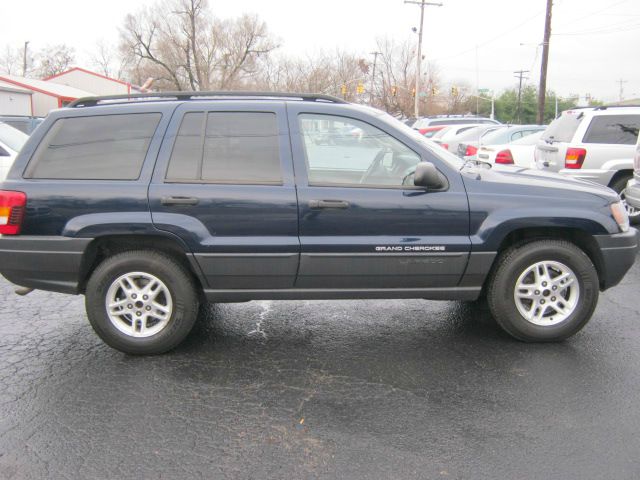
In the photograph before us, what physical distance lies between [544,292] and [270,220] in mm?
2057

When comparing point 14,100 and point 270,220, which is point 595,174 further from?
point 14,100

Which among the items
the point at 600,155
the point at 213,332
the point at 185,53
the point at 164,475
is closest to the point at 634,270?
the point at 600,155

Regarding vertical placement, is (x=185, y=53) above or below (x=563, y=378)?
above

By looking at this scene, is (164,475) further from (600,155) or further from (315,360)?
(600,155)

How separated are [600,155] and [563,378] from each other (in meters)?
5.76

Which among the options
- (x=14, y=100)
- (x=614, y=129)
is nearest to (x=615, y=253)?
→ (x=614, y=129)

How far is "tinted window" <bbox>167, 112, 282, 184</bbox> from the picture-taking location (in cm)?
390

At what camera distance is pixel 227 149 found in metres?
3.96

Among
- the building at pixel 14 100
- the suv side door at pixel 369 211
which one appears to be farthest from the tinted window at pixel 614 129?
the building at pixel 14 100

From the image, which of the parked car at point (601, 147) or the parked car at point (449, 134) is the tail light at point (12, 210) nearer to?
the parked car at point (601, 147)

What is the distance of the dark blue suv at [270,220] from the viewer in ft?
12.6

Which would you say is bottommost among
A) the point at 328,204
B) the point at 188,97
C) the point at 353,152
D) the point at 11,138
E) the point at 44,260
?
the point at 44,260

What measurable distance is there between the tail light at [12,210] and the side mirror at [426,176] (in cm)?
267

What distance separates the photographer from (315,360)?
395 cm
